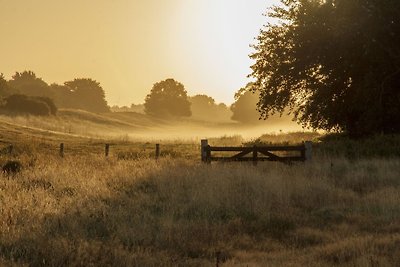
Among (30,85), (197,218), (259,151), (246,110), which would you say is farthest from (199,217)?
(246,110)

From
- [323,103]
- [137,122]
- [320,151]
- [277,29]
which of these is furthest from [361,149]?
[137,122]

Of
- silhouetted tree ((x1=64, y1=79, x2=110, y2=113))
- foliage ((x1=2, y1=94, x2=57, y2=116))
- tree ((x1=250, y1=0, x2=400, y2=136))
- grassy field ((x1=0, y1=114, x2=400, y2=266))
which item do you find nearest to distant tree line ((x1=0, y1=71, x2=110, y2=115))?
silhouetted tree ((x1=64, y1=79, x2=110, y2=113))

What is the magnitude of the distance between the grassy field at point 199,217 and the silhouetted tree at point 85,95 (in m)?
119

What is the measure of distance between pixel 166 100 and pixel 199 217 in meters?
113

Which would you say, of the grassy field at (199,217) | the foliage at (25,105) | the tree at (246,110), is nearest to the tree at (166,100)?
the tree at (246,110)

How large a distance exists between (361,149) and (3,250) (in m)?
19.3

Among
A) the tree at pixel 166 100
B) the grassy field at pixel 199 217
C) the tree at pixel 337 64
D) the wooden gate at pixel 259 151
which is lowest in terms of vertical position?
the grassy field at pixel 199 217

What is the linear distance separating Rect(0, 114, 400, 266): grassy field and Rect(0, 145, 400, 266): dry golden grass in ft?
0.09

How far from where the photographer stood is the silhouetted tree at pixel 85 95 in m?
131

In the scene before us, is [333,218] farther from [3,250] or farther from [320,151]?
[320,151]

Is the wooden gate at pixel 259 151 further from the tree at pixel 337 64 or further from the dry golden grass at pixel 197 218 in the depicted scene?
the tree at pixel 337 64

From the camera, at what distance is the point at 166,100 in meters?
122

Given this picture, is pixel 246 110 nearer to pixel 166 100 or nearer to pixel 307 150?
pixel 166 100

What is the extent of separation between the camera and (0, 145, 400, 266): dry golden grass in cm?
741
